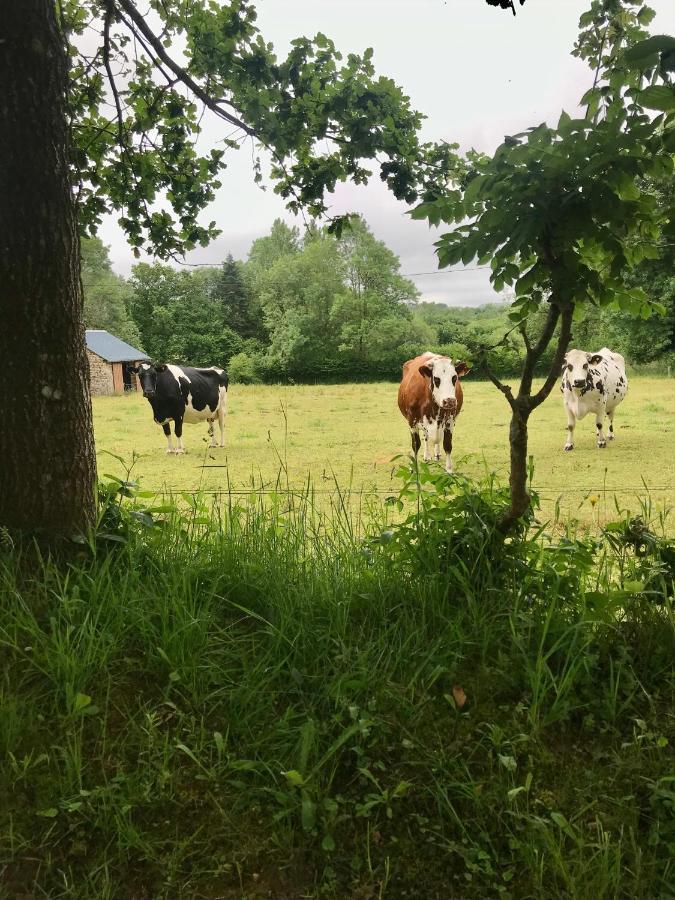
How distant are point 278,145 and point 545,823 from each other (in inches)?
106

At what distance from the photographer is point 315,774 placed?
4.69ft

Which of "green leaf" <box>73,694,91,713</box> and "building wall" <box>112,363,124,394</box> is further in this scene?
"building wall" <box>112,363,124,394</box>

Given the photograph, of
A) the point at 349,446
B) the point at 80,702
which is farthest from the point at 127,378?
the point at 80,702

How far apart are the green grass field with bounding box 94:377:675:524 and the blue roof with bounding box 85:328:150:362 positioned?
470 mm

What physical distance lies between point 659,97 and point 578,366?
16.1 feet

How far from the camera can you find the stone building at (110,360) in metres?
3.70

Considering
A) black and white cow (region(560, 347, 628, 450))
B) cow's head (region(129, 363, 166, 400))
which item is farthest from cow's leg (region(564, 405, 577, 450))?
cow's head (region(129, 363, 166, 400))

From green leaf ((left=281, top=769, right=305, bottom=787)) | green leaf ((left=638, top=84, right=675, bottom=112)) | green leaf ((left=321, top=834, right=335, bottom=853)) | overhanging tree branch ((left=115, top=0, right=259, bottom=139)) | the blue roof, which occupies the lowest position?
green leaf ((left=321, top=834, right=335, bottom=853))

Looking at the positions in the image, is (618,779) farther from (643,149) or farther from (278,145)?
(278,145)

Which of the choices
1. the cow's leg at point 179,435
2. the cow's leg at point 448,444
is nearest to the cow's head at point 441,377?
the cow's leg at point 448,444

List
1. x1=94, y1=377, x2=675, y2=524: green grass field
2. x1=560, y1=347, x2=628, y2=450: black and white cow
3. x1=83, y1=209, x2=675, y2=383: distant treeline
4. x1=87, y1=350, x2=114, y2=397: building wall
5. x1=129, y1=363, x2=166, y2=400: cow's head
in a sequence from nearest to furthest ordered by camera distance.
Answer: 1. x1=83, y1=209, x2=675, y2=383: distant treeline
2. x1=94, y1=377, x2=675, y2=524: green grass field
3. x1=87, y1=350, x2=114, y2=397: building wall
4. x1=129, y1=363, x2=166, y2=400: cow's head
5. x1=560, y1=347, x2=628, y2=450: black and white cow

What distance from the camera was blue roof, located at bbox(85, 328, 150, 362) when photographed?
145 inches

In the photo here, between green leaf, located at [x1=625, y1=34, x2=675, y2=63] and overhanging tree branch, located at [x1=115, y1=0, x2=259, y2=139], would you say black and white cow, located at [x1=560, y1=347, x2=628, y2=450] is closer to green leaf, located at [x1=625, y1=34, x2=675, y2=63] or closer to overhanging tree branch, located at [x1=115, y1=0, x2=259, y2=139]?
overhanging tree branch, located at [x1=115, y1=0, x2=259, y2=139]

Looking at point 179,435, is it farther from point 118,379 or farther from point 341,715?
point 341,715
